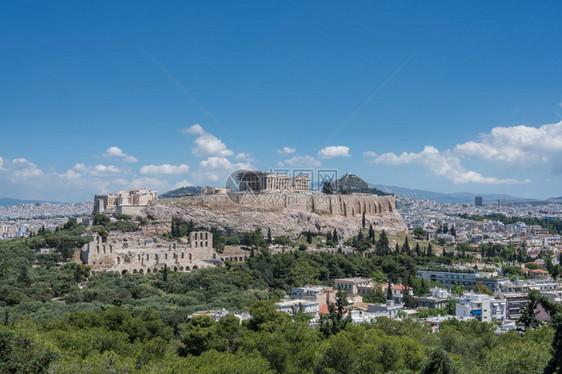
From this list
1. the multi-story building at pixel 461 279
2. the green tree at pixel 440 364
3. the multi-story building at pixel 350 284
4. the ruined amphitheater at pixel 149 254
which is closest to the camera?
the green tree at pixel 440 364

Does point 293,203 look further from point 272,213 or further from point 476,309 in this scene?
point 476,309

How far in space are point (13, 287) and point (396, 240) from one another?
147 ft

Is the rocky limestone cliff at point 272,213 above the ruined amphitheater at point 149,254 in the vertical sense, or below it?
above

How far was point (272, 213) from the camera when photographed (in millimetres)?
63781

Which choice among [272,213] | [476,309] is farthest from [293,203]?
[476,309]

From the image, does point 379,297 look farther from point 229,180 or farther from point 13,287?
point 229,180

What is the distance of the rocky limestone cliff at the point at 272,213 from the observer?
60688 mm

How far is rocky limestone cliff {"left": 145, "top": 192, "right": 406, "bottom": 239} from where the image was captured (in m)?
60.7

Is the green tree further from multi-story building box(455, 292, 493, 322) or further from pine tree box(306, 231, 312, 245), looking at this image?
pine tree box(306, 231, 312, 245)

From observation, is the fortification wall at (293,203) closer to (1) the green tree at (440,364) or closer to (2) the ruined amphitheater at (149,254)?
(2) the ruined amphitheater at (149,254)

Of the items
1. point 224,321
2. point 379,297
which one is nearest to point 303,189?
point 379,297

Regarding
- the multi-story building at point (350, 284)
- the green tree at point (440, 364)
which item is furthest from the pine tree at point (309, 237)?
the green tree at point (440, 364)

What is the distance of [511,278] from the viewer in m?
50.7

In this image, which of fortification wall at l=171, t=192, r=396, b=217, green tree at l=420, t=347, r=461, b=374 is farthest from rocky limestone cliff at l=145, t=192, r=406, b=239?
green tree at l=420, t=347, r=461, b=374
